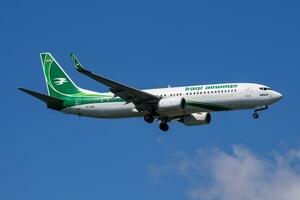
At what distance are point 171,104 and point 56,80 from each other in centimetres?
1634

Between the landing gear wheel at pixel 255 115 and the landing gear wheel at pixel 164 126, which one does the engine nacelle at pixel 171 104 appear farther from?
the landing gear wheel at pixel 255 115

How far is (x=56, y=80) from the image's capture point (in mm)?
86688

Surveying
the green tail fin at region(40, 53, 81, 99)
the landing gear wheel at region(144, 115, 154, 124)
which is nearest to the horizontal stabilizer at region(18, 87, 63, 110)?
the green tail fin at region(40, 53, 81, 99)

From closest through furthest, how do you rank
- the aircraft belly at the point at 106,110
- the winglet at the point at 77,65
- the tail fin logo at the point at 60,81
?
Result: the winglet at the point at 77,65, the aircraft belly at the point at 106,110, the tail fin logo at the point at 60,81

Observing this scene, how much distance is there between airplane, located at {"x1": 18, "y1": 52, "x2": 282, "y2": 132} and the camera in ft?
244

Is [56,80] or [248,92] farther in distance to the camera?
[56,80]

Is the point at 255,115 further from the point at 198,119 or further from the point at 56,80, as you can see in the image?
the point at 56,80

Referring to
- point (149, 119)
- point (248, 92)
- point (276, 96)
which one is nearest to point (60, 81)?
point (149, 119)

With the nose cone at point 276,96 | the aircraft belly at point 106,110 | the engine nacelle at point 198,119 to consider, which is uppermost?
the nose cone at point 276,96

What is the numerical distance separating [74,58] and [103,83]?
463cm

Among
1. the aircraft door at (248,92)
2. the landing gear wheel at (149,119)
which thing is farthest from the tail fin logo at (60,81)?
the aircraft door at (248,92)

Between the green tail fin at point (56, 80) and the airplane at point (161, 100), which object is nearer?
the airplane at point (161, 100)

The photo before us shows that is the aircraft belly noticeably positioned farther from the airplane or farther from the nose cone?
the nose cone

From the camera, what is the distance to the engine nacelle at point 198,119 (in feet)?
264
